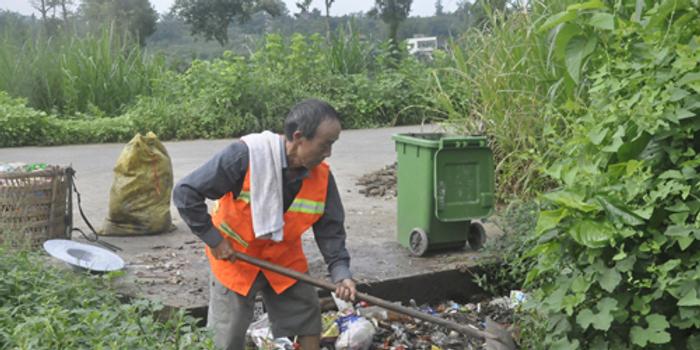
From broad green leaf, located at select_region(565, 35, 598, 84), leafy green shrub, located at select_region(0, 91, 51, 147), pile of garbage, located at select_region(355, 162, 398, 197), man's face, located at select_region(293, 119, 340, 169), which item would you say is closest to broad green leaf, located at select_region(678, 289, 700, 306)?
broad green leaf, located at select_region(565, 35, 598, 84)

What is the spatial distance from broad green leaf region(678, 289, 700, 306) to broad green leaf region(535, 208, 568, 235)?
477mm

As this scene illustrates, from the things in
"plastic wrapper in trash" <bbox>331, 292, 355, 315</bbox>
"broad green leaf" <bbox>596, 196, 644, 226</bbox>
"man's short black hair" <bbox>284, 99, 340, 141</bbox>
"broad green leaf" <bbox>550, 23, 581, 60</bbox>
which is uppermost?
"broad green leaf" <bbox>550, 23, 581, 60</bbox>

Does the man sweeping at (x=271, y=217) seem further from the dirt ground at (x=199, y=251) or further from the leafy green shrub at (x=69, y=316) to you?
the dirt ground at (x=199, y=251)

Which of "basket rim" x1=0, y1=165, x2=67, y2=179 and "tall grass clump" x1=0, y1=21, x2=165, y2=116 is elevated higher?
"tall grass clump" x1=0, y1=21, x2=165, y2=116

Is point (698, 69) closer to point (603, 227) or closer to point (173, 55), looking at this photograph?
point (603, 227)

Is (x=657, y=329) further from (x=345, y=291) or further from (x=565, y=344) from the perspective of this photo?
(x=345, y=291)

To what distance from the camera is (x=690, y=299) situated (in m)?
2.73

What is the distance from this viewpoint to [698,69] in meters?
2.88

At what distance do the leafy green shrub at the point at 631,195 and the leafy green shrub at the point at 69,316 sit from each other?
139cm

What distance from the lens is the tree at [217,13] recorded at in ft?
89.2

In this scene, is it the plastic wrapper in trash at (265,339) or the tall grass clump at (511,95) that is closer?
the plastic wrapper in trash at (265,339)

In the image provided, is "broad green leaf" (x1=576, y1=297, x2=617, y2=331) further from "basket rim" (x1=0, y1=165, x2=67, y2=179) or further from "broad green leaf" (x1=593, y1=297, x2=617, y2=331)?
"basket rim" (x1=0, y1=165, x2=67, y2=179)

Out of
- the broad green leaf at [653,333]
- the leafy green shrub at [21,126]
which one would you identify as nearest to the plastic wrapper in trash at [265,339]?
the broad green leaf at [653,333]

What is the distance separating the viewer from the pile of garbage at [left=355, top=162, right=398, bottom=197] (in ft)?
24.5
